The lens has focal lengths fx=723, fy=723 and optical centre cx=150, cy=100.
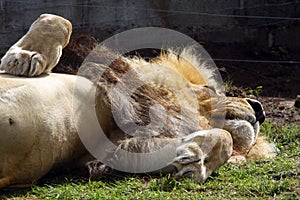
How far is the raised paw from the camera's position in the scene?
390cm

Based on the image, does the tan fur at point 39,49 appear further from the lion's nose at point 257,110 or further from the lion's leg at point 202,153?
the lion's nose at point 257,110

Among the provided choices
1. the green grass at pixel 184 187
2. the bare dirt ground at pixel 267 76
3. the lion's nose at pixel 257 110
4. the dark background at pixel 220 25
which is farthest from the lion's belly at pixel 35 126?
the dark background at pixel 220 25

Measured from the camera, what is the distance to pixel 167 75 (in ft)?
14.6

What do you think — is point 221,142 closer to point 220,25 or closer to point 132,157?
point 132,157

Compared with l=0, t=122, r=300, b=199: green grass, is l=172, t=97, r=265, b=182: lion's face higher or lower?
higher

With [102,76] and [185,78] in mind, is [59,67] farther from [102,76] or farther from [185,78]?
[185,78]

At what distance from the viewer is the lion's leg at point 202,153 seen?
150 inches

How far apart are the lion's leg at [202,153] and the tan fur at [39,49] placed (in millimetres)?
880

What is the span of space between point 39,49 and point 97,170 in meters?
0.75

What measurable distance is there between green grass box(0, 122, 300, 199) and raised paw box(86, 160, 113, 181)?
1.7 inches

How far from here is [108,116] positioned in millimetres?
4059

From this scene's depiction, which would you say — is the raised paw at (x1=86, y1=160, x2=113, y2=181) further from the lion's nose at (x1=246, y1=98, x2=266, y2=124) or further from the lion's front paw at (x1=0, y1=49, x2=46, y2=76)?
the lion's nose at (x1=246, y1=98, x2=266, y2=124)

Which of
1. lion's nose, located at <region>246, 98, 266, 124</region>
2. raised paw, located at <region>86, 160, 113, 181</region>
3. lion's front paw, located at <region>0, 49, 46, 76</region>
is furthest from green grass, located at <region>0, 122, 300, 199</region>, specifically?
lion's front paw, located at <region>0, 49, 46, 76</region>

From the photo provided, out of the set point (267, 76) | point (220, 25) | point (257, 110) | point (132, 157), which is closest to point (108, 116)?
point (132, 157)
